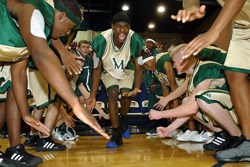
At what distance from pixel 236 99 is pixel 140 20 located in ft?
38.1

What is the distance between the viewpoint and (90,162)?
2.55 m

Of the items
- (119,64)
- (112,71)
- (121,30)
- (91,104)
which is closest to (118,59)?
(119,64)

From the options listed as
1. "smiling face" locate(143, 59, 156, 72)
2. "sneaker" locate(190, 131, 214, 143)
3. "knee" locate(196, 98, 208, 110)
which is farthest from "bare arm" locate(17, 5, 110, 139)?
"smiling face" locate(143, 59, 156, 72)

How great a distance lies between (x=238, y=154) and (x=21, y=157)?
1550 mm

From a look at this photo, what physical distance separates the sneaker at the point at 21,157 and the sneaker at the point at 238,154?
51.9 inches

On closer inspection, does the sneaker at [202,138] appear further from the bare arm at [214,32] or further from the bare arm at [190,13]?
the bare arm at [214,32]

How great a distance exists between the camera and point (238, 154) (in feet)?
7.71

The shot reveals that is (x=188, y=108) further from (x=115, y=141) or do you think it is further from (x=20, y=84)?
(x=20, y=84)

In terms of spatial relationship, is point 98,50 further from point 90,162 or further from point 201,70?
point 90,162

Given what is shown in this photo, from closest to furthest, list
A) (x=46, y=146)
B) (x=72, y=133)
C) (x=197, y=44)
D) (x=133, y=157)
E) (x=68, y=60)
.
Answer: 1. (x=197, y=44)
2. (x=68, y=60)
3. (x=133, y=157)
4. (x=46, y=146)
5. (x=72, y=133)

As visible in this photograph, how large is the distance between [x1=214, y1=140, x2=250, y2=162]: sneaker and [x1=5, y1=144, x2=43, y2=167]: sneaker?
1317 mm

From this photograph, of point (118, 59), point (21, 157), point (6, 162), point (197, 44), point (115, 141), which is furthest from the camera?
point (118, 59)

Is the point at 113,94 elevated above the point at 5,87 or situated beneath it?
situated beneath

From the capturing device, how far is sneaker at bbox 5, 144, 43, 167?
239 centimetres
